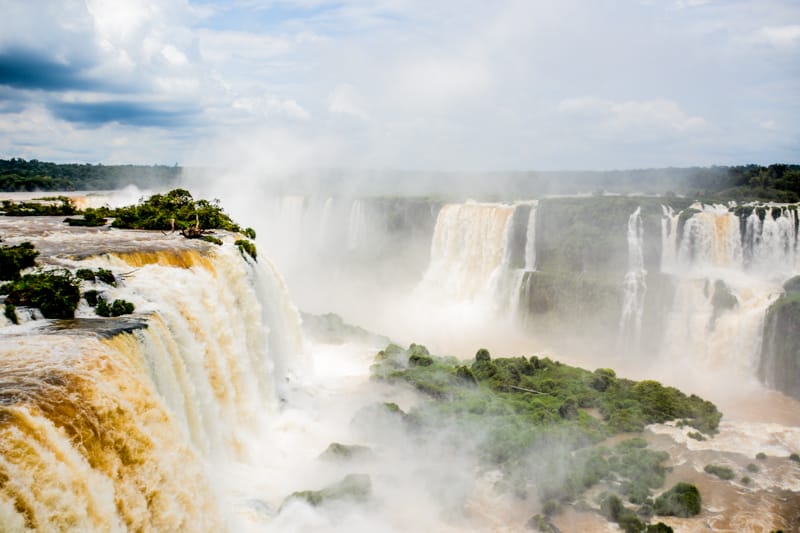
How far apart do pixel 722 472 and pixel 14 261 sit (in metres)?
19.2

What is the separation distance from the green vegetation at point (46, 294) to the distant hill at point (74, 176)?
2007 inches

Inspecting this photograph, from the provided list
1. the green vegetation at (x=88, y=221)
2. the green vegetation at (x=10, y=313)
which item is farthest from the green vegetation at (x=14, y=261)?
the green vegetation at (x=88, y=221)

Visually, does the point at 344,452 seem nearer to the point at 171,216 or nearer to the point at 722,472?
the point at 722,472

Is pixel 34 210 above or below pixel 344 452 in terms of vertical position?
above

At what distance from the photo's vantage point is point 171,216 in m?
23.4

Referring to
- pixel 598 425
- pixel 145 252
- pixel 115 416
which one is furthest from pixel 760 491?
pixel 145 252

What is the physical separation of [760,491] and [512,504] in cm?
674

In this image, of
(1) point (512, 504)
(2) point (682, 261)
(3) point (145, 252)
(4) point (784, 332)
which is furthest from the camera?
(2) point (682, 261)

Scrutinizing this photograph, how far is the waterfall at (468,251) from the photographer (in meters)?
36.6

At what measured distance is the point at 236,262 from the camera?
1886 centimetres

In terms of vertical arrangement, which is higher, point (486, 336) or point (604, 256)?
point (604, 256)

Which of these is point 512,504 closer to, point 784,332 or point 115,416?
point 115,416

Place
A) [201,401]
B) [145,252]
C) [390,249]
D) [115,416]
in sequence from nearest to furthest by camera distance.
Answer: [115,416], [201,401], [145,252], [390,249]

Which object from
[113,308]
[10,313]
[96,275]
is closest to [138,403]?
[113,308]
